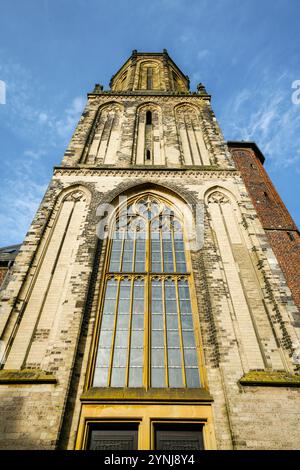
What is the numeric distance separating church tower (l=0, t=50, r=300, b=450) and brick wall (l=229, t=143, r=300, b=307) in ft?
10.5

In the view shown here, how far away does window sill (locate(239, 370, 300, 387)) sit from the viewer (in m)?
5.73

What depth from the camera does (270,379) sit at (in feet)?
19.0

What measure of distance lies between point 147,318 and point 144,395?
1719 mm

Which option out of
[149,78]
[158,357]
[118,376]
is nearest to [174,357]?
[158,357]

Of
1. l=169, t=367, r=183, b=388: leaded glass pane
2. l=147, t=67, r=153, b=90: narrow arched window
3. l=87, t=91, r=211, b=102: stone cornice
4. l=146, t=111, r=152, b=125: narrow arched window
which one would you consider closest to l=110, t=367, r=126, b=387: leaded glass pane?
l=169, t=367, r=183, b=388: leaded glass pane

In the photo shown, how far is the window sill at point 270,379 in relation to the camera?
5.73 metres

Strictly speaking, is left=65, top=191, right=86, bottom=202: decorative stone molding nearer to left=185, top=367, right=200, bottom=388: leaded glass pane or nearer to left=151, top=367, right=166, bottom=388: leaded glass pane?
left=151, top=367, right=166, bottom=388: leaded glass pane

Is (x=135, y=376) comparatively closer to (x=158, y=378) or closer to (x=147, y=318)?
(x=158, y=378)

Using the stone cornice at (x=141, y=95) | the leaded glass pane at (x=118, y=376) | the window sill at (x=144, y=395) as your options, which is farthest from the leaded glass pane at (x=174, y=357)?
the stone cornice at (x=141, y=95)

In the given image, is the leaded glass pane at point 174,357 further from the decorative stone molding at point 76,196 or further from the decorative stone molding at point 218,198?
the decorative stone molding at point 76,196

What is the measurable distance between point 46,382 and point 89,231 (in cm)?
421

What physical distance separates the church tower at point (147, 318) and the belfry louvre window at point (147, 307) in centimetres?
3

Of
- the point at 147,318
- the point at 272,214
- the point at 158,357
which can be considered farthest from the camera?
the point at 272,214
